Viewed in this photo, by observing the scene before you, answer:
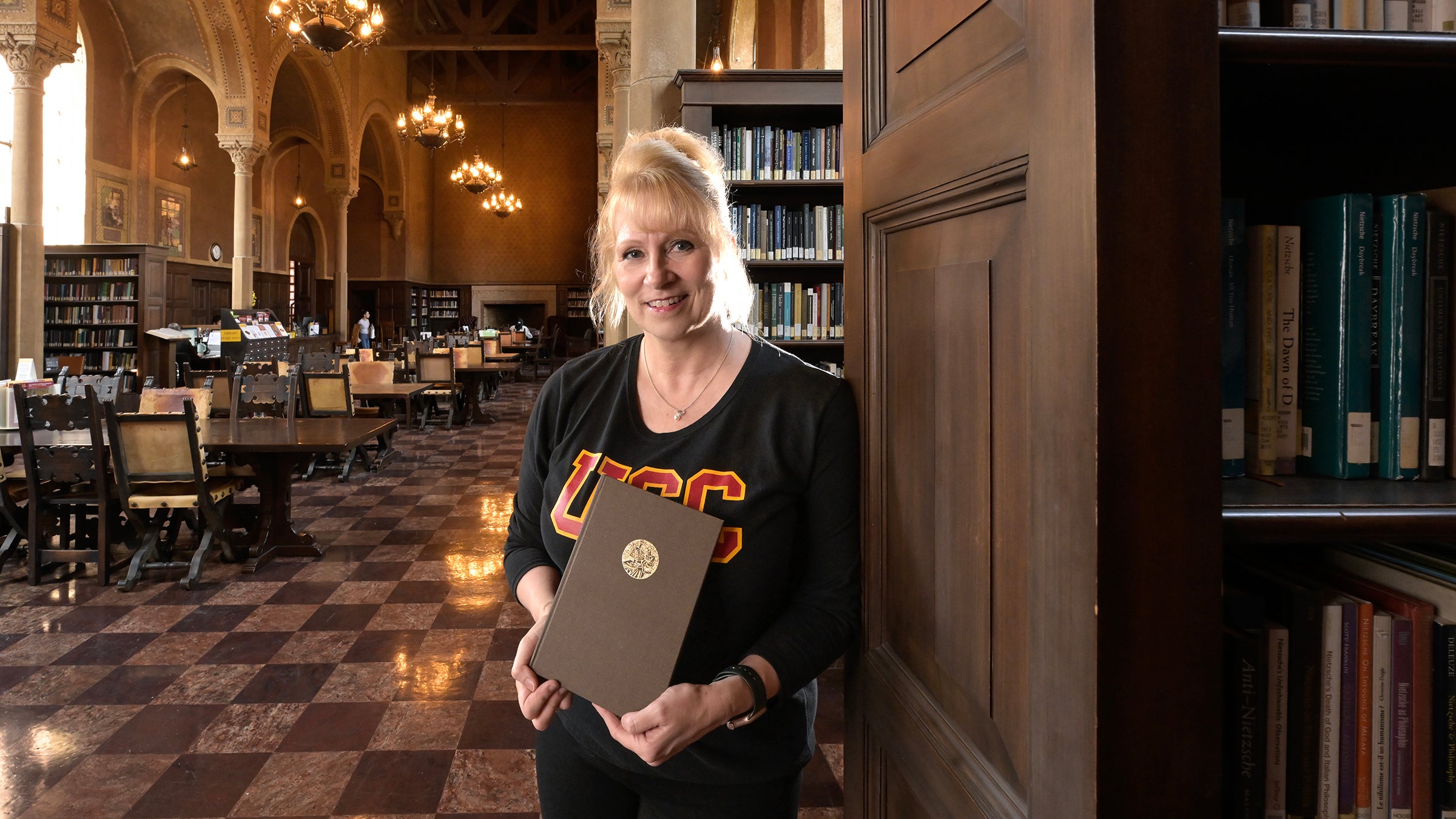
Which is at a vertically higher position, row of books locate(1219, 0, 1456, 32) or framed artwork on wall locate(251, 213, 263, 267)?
framed artwork on wall locate(251, 213, 263, 267)

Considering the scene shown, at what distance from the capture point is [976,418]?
0.79 metres

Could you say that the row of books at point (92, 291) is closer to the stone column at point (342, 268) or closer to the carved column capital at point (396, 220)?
the stone column at point (342, 268)

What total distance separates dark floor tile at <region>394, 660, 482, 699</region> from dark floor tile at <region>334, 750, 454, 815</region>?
431 mm

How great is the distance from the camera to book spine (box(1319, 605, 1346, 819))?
0.74 meters

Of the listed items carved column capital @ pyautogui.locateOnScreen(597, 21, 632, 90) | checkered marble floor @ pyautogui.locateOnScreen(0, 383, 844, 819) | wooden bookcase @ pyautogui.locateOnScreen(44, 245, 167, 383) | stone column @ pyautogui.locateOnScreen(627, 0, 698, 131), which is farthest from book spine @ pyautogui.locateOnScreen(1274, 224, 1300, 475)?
wooden bookcase @ pyautogui.locateOnScreen(44, 245, 167, 383)

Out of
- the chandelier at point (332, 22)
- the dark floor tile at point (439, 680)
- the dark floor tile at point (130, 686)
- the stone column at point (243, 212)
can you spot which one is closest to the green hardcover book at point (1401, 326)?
the dark floor tile at point (439, 680)

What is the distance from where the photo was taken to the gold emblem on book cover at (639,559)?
39.2 inches

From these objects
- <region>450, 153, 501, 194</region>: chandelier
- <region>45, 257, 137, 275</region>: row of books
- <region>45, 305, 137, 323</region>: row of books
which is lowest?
<region>45, 305, 137, 323</region>: row of books

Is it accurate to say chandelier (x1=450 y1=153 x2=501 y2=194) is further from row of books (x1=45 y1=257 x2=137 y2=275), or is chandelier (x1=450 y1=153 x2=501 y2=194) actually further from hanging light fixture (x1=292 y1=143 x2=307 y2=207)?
row of books (x1=45 y1=257 x2=137 y2=275)

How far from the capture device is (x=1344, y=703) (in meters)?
0.74

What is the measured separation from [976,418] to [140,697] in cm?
333

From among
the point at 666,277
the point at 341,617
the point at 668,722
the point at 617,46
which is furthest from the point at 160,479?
the point at 617,46

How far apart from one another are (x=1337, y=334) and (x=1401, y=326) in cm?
5

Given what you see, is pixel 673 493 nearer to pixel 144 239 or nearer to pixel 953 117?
pixel 953 117
